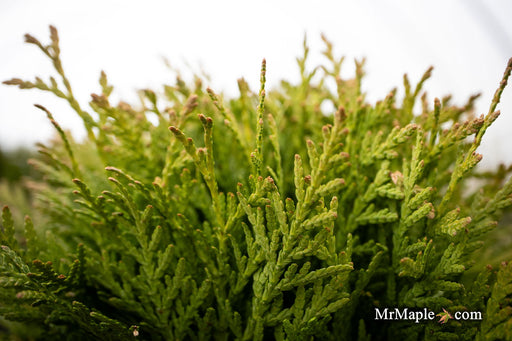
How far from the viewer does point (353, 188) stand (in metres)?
1.27

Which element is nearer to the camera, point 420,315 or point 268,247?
point 268,247

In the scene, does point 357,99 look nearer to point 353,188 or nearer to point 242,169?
point 353,188

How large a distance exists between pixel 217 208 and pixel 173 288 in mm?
314

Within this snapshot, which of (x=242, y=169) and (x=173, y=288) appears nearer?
(x=173, y=288)

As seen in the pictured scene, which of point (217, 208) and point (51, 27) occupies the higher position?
point (51, 27)

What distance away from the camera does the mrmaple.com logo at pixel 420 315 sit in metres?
0.98

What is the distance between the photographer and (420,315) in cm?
104

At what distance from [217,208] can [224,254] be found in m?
0.17

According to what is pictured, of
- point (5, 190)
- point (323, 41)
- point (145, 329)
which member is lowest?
point (145, 329)

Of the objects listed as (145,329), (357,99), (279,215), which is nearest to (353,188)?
(357,99)

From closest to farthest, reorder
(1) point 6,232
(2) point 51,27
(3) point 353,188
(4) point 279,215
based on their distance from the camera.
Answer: (4) point 279,215, (1) point 6,232, (2) point 51,27, (3) point 353,188

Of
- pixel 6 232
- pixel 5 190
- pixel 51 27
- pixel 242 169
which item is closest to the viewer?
pixel 6 232

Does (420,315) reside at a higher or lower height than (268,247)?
lower

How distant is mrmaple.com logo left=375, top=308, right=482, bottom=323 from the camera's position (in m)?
0.98
